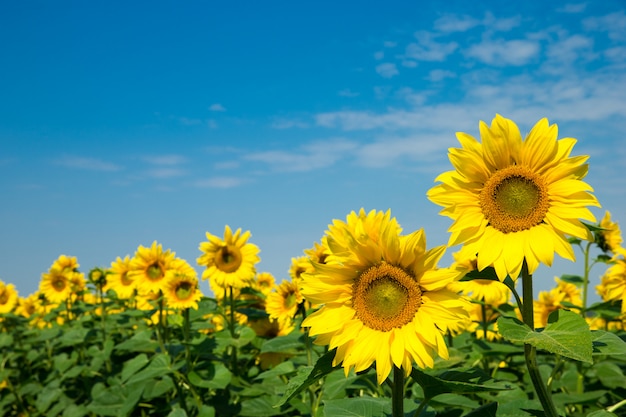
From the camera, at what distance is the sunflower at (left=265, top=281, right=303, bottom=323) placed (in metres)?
4.85

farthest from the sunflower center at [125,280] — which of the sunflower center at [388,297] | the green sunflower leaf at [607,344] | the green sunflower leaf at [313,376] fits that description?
the green sunflower leaf at [607,344]

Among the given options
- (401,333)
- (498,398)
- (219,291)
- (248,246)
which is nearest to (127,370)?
(219,291)

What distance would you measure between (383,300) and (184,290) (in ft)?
10.4

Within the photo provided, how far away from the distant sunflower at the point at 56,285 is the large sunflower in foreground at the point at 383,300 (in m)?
6.82

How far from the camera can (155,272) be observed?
577 centimetres

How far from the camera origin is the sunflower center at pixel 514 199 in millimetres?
2439

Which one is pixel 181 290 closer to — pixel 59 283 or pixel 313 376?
pixel 313 376

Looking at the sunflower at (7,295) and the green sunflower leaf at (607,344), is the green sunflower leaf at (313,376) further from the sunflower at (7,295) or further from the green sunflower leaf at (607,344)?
the sunflower at (7,295)

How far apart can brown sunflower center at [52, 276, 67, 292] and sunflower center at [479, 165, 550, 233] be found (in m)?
7.29

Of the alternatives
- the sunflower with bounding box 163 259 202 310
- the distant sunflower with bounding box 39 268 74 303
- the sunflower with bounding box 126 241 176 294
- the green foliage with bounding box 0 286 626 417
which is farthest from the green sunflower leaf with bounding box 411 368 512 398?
the distant sunflower with bounding box 39 268 74 303

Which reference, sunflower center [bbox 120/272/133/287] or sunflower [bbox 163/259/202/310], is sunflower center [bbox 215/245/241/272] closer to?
sunflower [bbox 163/259/202/310]

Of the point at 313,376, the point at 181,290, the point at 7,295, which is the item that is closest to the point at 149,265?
the point at 181,290

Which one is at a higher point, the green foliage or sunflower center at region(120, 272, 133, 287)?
sunflower center at region(120, 272, 133, 287)

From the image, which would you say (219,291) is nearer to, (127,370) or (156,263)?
(156,263)
